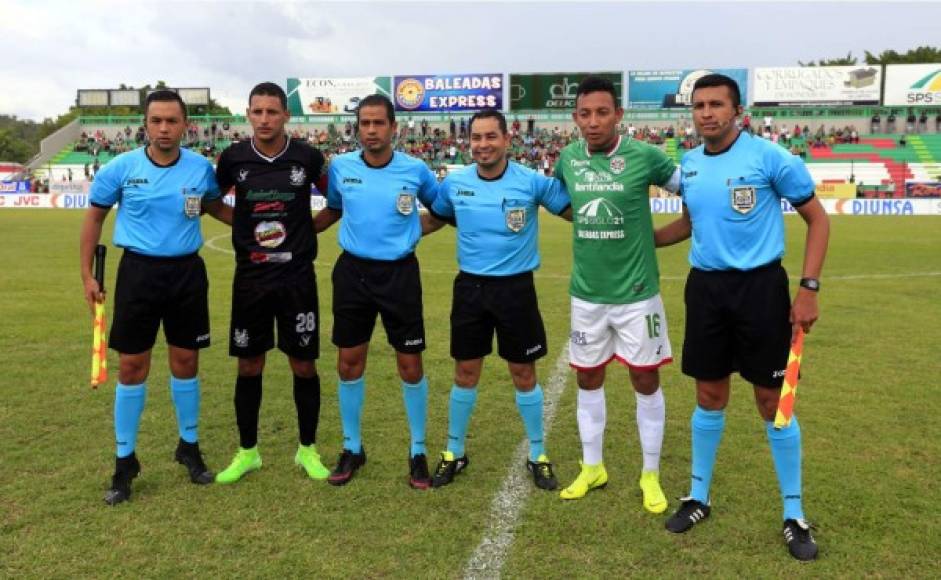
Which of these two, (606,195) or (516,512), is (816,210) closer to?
(606,195)

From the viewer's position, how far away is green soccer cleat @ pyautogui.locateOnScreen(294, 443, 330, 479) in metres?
4.56

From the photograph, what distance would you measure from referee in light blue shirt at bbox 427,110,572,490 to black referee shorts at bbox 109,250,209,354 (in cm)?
163

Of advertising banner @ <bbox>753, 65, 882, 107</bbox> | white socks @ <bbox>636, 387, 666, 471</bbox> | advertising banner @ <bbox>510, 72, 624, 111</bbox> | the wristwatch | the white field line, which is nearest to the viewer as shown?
the white field line

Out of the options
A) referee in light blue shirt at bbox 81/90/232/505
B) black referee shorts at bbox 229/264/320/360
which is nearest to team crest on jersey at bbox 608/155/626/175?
black referee shorts at bbox 229/264/320/360

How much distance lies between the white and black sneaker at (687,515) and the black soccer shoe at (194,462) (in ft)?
9.03

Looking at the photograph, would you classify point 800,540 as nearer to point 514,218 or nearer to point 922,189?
point 514,218

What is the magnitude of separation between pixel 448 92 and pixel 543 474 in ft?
171

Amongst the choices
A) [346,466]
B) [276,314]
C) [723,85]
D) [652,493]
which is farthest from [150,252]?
[723,85]

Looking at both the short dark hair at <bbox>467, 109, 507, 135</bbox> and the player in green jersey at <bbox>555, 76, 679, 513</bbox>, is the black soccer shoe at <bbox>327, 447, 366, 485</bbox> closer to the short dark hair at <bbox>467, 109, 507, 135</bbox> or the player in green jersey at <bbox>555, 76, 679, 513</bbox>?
the player in green jersey at <bbox>555, 76, 679, 513</bbox>

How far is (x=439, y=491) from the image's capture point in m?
4.36

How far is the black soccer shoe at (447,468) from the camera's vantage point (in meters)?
4.47

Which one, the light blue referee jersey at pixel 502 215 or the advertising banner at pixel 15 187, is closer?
the light blue referee jersey at pixel 502 215

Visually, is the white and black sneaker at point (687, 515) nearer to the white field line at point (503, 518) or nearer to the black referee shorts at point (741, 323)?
the black referee shorts at point (741, 323)

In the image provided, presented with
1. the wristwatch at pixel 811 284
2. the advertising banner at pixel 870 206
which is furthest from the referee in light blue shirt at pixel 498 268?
the advertising banner at pixel 870 206
